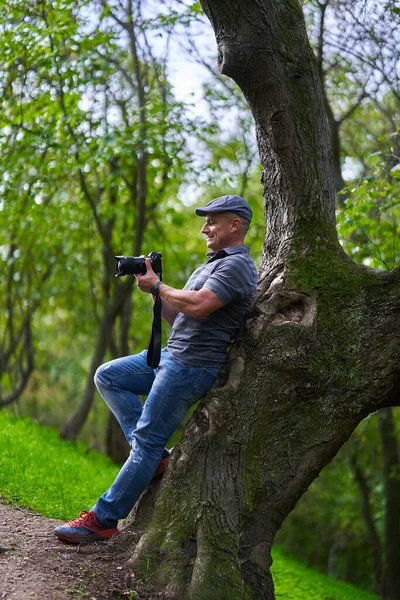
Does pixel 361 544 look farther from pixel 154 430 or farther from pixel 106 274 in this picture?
pixel 154 430

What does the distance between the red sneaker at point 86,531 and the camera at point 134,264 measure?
167 cm

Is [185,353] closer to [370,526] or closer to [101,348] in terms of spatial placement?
[101,348]

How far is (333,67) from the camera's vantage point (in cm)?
1204

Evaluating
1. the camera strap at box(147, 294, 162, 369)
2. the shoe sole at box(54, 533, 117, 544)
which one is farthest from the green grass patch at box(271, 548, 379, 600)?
the camera strap at box(147, 294, 162, 369)

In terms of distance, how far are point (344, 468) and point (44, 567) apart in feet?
58.0

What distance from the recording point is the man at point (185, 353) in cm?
450

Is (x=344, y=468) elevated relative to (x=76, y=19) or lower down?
lower down

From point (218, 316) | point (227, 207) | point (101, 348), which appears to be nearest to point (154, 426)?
point (218, 316)

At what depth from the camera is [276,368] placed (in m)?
4.70

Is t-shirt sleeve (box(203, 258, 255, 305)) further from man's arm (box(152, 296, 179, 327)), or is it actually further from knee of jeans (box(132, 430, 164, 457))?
knee of jeans (box(132, 430, 164, 457))

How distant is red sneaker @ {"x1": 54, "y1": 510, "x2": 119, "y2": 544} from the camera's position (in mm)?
4613

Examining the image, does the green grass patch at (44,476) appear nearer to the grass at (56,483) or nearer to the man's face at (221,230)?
the grass at (56,483)

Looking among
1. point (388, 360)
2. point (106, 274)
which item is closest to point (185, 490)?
point (388, 360)

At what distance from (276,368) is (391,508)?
32.1ft
